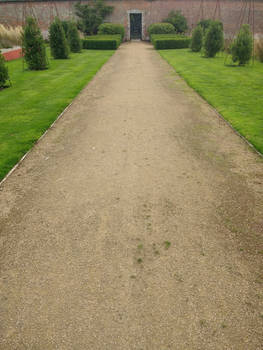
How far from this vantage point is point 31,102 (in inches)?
400

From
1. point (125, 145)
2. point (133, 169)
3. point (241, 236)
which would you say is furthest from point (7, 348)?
point (125, 145)

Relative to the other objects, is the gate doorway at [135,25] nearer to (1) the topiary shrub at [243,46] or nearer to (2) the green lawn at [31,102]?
(2) the green lawn at [31,102]

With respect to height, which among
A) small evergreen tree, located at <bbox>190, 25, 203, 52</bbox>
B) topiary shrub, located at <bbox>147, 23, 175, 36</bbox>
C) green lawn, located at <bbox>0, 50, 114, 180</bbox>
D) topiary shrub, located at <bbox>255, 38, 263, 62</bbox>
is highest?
topiary shrub, located at <bbox>147, 23, 175, 36</bbox>

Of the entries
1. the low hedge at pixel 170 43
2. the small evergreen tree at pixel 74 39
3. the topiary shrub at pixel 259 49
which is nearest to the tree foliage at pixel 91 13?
the small evergreen tree at pixel 74 39

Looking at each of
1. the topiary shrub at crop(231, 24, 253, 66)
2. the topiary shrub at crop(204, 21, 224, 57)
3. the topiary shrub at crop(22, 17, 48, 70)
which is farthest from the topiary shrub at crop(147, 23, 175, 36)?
the topiary shrub at crop(22, 17, 48, 70)

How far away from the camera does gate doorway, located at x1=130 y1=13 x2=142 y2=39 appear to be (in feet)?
124

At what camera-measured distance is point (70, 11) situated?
122 feet

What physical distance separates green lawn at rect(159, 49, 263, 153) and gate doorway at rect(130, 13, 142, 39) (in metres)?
23.4

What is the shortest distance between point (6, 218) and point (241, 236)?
3.76m

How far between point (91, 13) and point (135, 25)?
23.0 ft

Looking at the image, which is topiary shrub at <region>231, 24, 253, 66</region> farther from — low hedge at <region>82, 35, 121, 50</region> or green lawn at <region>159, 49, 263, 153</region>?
low hedge at <region>82, 35, 121, 50</region>

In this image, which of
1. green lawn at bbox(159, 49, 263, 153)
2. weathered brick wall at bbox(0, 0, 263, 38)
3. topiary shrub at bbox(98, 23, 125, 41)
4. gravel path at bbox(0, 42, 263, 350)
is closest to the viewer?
gravel path at bbox(0, 42, 263, 350)

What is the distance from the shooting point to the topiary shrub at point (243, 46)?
16344 mm

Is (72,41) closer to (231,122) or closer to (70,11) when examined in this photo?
(70,11)
